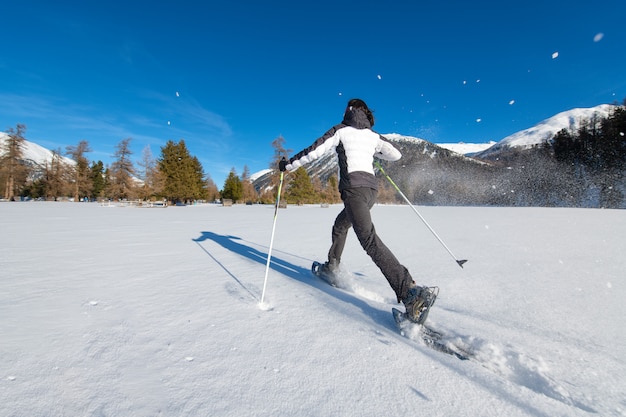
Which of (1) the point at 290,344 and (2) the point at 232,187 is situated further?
(2) the point at 232,187

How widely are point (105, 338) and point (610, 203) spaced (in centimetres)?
4086

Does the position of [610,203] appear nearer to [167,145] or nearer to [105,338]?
[105,338]

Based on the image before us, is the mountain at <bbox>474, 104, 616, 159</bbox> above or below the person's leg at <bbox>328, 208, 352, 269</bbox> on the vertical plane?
above

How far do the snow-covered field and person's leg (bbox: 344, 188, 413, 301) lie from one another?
1.01 ft

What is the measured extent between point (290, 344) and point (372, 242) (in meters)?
1.03

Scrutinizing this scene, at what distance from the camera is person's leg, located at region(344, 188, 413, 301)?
201 centimetres

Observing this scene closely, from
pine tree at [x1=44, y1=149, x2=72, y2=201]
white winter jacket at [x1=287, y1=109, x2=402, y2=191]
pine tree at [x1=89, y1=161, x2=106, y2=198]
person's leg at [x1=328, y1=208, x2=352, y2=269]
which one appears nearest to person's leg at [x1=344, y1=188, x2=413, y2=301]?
white winter jacket at [x1=287, y1=109, x2=402, y2=191]

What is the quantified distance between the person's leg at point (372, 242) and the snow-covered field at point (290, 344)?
0.31 metres

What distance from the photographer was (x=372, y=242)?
217 centimetres

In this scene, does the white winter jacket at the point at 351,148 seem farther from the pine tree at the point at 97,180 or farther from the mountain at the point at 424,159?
the pine tree at the point at 97,180

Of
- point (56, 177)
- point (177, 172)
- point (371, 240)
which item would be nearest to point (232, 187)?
point (177, 172)

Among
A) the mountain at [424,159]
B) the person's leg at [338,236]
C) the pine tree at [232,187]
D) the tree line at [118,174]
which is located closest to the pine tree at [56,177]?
the tree line at [118,174]

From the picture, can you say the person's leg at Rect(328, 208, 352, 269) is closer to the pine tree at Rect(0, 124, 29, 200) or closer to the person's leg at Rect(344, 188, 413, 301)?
the person's leg at Rect(344, 188, 413, 301)

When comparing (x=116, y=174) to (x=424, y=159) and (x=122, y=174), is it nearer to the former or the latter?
(x=122, y=174)
